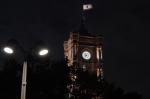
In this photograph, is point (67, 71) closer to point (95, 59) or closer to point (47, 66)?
point (47, 66)

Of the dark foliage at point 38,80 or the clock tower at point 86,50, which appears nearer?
the dark foliage at point 38,80

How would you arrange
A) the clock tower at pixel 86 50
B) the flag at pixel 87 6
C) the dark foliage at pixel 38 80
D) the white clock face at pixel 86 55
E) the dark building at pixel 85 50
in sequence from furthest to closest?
1. the white clock face at pixel 86 55
2. the clock tower at pixel 86 50
3. the dark building at pixel 85 50
4. the flag at pixel 87 6
5. the dark foliage at pixel 38 80

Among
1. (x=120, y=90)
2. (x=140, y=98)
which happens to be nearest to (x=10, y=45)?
(x=120, y=90)

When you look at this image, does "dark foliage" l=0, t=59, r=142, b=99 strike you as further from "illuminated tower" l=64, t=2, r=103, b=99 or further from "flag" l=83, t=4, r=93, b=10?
"illuminated tower" l=64, t=2, r=103, b=99

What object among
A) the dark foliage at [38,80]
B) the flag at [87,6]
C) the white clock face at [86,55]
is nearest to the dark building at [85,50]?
the white clock face at [86,55]

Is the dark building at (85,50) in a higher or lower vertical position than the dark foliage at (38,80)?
higher

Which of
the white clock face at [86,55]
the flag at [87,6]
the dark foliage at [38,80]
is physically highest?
the flag at [87,6]

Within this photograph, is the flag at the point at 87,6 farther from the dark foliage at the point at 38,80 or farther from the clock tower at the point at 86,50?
the dark foliage at the point at 38,80

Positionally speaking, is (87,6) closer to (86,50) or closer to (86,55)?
(86,55)

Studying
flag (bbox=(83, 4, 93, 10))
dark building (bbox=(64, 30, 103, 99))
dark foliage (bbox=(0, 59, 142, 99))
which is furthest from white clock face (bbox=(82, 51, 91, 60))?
dark foliage (bbox=(0, 59, 142, 99))

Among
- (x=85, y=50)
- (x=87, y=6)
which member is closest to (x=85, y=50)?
(x=85, y=50)

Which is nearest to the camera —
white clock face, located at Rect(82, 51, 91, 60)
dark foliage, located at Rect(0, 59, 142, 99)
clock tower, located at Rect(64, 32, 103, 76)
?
dark foliage, located at Rect(0, 59, 142, 99)

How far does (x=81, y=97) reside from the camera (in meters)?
55.2

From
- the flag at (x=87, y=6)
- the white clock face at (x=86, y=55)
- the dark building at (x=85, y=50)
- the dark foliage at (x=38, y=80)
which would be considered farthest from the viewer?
the white clock face at (x=86, y=55)
